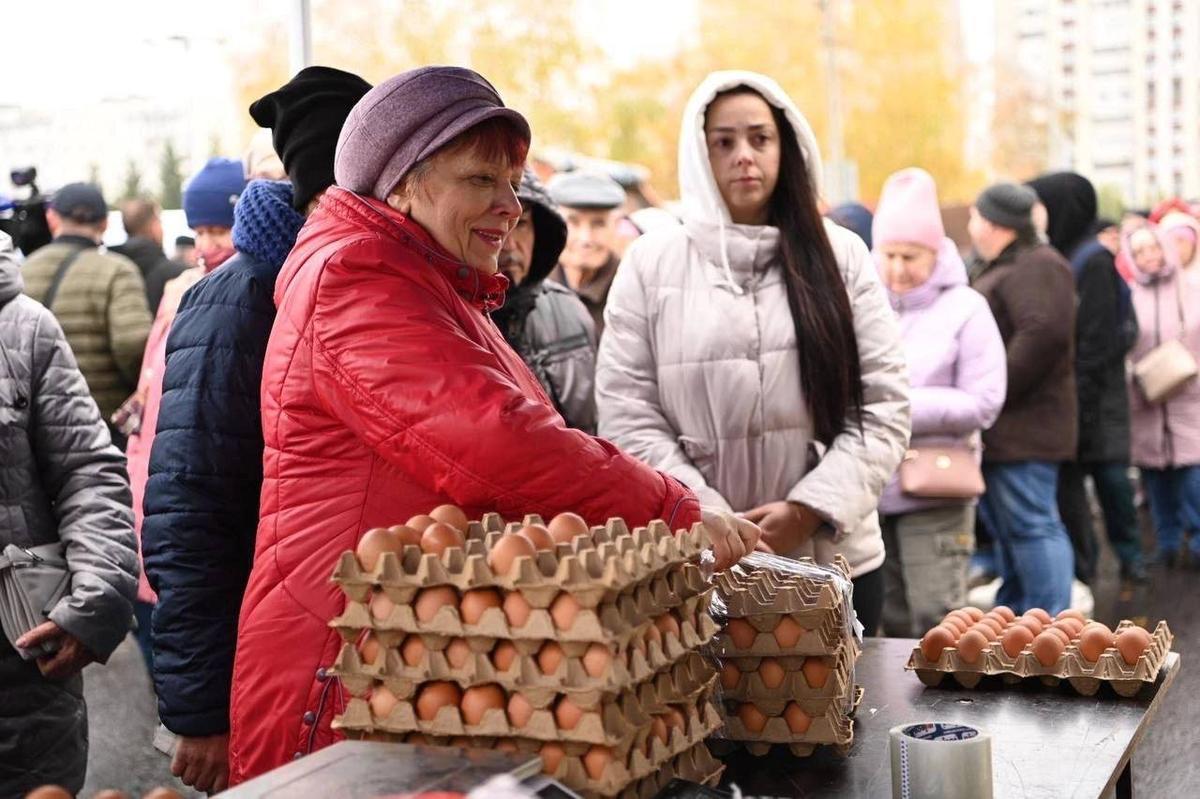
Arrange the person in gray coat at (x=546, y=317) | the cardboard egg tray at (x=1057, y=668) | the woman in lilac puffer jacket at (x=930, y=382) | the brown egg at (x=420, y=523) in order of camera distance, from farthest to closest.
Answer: the woman in lilac puffer jacket at (x=930, y=382), the person in gray coat at (x=546, y=317), the cardboard egg tray at (x=1057, y=668), the brown egg at (x=420, y=523)

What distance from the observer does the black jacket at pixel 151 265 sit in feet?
27.6

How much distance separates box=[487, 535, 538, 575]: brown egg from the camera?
2031mm

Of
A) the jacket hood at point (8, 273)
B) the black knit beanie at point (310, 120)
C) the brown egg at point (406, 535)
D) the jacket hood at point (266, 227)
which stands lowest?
the brown egg at point (406, 535)

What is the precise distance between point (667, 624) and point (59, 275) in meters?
5.78

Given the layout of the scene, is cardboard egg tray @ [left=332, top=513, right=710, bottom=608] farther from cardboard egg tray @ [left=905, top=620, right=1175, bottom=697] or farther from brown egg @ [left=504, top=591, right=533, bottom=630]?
cardboard egg tray @ [left=905, top=620, right=1175, bottom=697]

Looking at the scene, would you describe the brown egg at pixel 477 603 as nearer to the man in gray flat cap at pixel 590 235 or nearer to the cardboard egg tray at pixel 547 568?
the cardboard egg tray at pixel 547 568

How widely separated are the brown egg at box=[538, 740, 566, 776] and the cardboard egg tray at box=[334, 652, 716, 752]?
0.07 ft

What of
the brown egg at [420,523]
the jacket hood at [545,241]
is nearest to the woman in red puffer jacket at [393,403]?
the brown egg at [420,523]

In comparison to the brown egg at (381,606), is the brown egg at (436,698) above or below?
below

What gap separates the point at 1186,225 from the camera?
32.5 feet

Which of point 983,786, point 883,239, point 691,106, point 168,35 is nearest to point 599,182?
point 883,239

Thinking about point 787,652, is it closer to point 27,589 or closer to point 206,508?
point 206,508

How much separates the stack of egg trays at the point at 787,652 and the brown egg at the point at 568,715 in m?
0.59

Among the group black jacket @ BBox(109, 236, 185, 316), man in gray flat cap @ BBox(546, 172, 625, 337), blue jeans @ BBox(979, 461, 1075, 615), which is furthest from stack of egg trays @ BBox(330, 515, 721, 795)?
black jacket @ BBox(109, 236, 185, 316)
